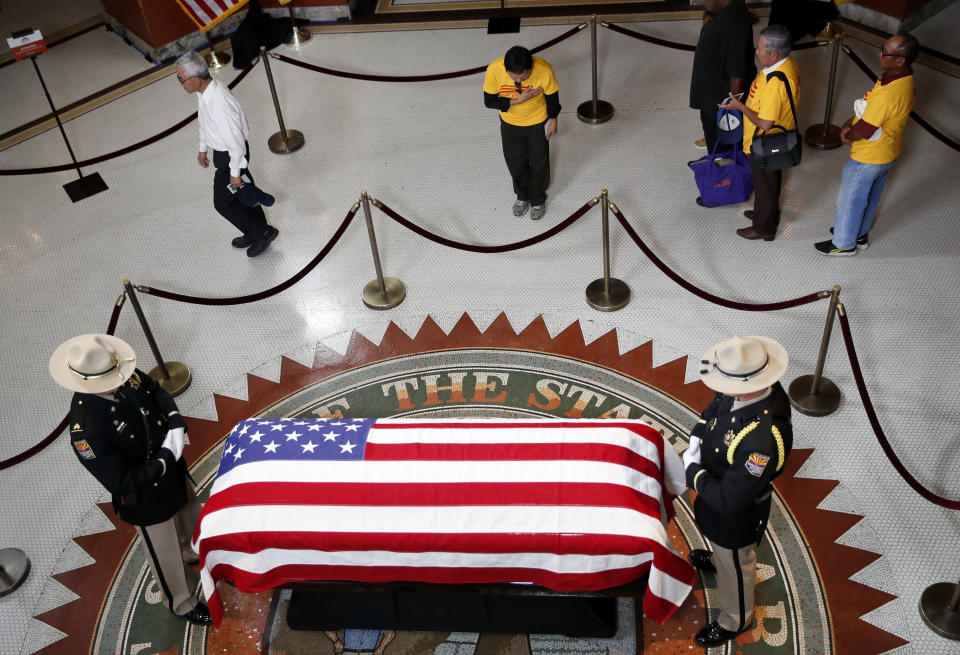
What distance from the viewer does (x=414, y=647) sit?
15.1 feet

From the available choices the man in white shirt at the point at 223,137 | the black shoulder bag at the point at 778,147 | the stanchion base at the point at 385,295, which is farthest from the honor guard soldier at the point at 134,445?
the black shoulder bag at the point at 778,147

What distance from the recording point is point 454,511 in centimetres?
418

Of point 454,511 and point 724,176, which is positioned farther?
point 724,176

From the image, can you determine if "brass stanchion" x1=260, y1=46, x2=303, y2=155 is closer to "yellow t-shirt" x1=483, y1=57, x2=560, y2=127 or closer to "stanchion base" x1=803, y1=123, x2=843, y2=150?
"yellow t-shirt" x1=483, y1=57, x2=560, y2=127

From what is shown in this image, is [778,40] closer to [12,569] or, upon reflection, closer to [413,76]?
[413,76]

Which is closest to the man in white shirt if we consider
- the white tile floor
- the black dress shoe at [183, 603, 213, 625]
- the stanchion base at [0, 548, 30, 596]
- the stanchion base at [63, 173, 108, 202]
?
the white tile floor

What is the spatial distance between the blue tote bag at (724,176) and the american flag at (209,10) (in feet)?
16.7

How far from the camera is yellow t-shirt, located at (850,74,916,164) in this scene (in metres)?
5.56

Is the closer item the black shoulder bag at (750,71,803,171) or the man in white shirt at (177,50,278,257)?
the black shoulder bag at (750,71,803,171)

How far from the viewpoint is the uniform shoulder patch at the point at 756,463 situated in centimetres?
376

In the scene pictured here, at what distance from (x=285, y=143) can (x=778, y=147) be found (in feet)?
14.5

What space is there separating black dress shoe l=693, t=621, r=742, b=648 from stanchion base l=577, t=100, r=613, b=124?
16.3 feet

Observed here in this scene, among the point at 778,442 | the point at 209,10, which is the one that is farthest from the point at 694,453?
the point at 209,10

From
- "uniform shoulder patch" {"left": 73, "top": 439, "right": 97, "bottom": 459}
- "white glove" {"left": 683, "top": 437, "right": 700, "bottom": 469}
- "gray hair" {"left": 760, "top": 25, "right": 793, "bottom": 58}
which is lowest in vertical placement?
"white glove" {"left": 683, "top": 437, "right": 700, "bottom": 469}
